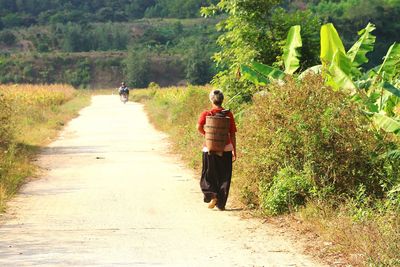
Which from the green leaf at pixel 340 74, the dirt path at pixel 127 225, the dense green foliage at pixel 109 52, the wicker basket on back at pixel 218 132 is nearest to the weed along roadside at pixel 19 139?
the dirt path at pixel 127 225

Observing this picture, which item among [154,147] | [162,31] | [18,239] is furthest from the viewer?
[162,31]

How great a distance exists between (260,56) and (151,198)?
5.68 metres

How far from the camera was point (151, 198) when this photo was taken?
1286 centimetres

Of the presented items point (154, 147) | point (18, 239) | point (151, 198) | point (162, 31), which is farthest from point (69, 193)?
point (162, 31)

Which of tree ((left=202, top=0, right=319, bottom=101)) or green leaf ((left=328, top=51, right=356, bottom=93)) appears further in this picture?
tree ((left=202, top=0, right=319, bottom=101))

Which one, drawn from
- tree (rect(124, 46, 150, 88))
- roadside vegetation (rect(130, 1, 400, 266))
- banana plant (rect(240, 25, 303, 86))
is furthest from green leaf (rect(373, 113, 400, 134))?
tree (rect(124, 46, 150, 88))

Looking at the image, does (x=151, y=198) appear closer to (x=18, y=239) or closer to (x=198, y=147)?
(x=18, y=239)

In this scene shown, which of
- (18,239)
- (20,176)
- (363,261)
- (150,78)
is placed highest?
(363,261)

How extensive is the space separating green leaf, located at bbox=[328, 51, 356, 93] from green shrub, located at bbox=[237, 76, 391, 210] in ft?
1.13

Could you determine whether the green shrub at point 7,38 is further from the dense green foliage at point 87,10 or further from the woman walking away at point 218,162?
the woman walking away at point 218,162

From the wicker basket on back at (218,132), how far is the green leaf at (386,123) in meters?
2.24

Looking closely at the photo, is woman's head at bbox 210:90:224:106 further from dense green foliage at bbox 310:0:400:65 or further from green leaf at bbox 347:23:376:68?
dense green foliage at bbox 310:0:400:65

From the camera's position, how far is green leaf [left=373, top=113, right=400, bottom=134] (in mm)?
10633

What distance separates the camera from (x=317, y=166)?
1066cm
